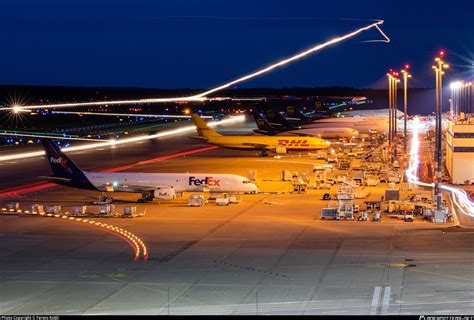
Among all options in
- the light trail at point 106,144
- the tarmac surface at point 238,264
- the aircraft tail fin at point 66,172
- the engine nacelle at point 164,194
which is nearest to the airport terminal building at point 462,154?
the tarmac surface at point 238,264

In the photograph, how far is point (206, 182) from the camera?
2876 inches

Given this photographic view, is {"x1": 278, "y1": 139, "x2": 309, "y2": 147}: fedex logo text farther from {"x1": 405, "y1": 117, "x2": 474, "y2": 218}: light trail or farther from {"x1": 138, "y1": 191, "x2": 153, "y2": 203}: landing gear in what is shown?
{"x1": 138, "y1": 191, "x2": 153, "y2": 203}: landing gear

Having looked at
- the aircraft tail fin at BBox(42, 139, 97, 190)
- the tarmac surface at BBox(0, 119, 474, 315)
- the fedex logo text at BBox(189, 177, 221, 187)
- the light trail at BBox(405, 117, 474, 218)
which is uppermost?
the aircraft tail fin at BBox(42, 139, 97, 190)

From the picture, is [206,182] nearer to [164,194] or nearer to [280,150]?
[164,194]

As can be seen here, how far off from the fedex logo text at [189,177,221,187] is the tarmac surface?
7.63ft

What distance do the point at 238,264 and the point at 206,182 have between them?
94.9 ft

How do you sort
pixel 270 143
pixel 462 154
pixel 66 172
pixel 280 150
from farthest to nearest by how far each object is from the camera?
pixel 270 143 → pixel 280 150 → pixel 462 154 → pixel 66 172

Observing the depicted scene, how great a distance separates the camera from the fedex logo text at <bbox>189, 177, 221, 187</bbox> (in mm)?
72812

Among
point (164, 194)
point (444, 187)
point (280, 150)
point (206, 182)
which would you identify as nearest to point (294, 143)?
point (280, 150)

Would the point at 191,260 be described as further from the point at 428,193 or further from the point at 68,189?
the point at 68,189

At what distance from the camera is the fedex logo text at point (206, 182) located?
7281 cm

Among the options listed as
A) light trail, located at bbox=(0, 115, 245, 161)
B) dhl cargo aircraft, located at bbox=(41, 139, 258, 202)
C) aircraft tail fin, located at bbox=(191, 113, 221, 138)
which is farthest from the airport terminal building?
light trail, located at bbox=(0, 115, 245, 161)

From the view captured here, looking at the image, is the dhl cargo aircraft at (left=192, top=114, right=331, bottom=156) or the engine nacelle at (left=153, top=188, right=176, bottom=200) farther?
the dhl cargo aircraft at (left=192, top=114, right=331, bottom=156)

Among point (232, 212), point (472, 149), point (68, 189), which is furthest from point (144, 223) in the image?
point (472, 149)
